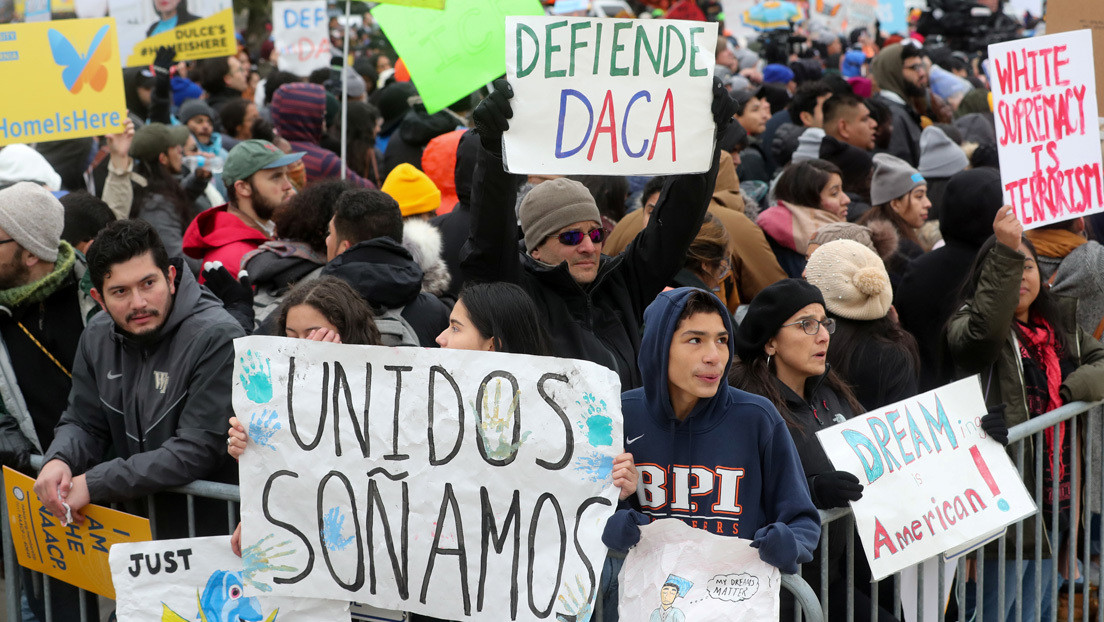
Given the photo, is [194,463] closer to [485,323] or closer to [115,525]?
[115,525]

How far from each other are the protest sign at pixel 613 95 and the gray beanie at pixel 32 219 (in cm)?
191

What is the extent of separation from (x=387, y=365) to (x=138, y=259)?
1.06 m

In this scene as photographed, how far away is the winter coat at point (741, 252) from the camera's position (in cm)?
578

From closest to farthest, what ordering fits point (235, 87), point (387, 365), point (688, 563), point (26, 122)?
point (688, 563) → point (387, 365) → point (26, 122) → point (235, 87)

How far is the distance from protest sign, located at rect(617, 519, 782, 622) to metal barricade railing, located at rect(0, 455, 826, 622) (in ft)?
0.22

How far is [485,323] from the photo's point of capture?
348 centimetres

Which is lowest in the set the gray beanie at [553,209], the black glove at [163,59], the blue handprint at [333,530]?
the blue handprint at [333,530]

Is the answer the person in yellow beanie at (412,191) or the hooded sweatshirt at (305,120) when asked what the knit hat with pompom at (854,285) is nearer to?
the person in yellow beanie at (412,191)

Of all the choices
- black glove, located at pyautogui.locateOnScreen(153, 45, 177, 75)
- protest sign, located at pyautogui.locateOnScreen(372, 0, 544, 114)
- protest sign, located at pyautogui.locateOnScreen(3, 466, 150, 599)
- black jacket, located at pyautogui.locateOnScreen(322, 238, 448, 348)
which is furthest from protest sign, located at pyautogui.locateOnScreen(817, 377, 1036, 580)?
black glove, located at pyautogui.locateOnScreen(153, 45, 177, 75)

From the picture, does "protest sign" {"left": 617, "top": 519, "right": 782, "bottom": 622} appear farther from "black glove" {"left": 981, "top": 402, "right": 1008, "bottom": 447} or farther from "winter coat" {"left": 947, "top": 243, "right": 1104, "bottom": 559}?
"winter coat" {"left": 947, "top": 243, "right": 1104, "bottom": 559}

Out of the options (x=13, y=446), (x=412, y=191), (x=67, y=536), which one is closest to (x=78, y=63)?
(x=412, y=191)

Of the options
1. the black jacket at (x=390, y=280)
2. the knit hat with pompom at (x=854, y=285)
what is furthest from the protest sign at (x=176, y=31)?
the knit hat with pompom at (x=854, y=285)

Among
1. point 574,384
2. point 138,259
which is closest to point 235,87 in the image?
point 138,259

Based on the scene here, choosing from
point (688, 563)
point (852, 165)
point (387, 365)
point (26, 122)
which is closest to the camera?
point (688, 563)
